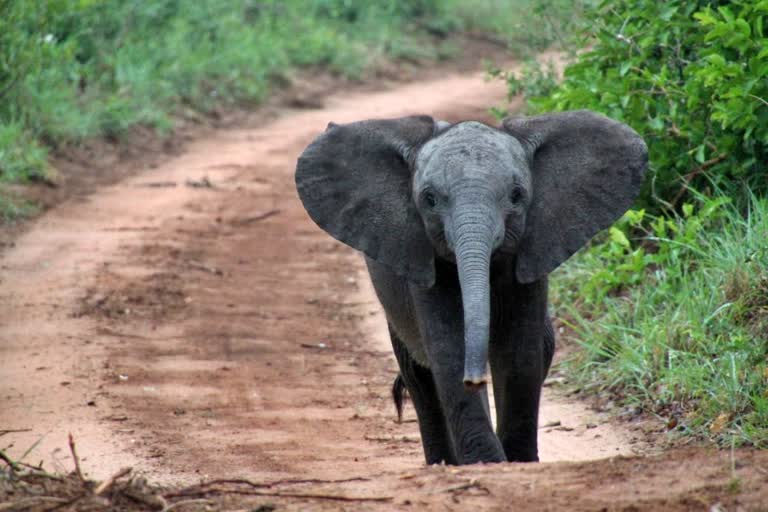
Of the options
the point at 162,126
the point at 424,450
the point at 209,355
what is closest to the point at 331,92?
the point at 162,126

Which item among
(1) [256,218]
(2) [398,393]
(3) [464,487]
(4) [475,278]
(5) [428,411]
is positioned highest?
(4) [475,278]

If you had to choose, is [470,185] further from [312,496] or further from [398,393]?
[398,393]

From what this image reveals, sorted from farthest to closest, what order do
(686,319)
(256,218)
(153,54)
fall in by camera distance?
1. (153,54)
2. (256,218)
3. (686,319)

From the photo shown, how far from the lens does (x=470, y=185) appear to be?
466 centimetres

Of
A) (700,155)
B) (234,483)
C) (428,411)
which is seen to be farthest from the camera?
(700,155)

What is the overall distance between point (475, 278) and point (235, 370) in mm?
3689

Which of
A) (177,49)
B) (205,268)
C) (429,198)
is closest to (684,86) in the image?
(429,198)

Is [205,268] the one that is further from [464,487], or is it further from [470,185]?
[464,487]

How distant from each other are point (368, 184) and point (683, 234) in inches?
115

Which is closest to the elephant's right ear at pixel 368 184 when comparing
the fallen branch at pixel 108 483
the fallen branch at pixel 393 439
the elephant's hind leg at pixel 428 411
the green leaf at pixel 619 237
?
the elephant's hind leg at pixel 428 411

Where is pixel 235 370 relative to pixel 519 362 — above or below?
below

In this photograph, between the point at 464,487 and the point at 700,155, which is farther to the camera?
the point at 700,155

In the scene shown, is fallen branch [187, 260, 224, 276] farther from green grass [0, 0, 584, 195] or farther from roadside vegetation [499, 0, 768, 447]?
roadside vegetation [499, 0, 768, 447]

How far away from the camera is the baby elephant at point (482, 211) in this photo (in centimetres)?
481
